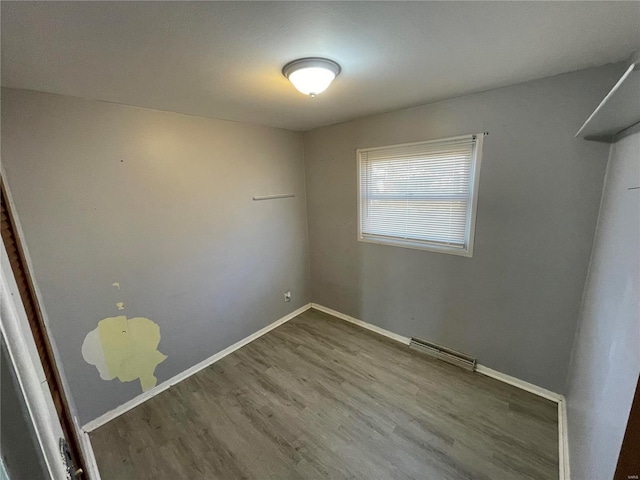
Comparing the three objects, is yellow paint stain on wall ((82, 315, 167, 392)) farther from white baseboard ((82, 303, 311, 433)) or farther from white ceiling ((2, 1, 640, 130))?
white ceiling ((2, 1, 640, 130))

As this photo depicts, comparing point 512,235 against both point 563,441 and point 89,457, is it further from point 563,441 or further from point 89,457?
point 89,457

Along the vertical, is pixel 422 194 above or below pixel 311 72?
below

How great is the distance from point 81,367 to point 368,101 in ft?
9.56

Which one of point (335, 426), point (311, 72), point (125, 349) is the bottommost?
point (335, 426)

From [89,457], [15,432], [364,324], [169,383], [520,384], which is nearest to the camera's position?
[15,432]

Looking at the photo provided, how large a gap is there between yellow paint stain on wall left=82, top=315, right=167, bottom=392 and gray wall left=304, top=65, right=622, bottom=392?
2196 millimetres

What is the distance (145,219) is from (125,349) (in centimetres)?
103

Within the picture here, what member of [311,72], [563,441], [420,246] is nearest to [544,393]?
[563,441]

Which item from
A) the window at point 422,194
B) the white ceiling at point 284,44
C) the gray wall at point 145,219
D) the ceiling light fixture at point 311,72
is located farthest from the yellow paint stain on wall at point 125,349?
the window at point 422,194

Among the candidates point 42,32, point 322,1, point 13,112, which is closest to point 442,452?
point 322,1

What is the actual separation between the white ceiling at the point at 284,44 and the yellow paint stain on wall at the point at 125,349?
162cm

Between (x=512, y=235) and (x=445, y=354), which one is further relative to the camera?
(x=445, y=354)

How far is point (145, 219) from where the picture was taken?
207cm

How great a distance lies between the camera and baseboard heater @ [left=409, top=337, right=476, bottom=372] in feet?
7.76
